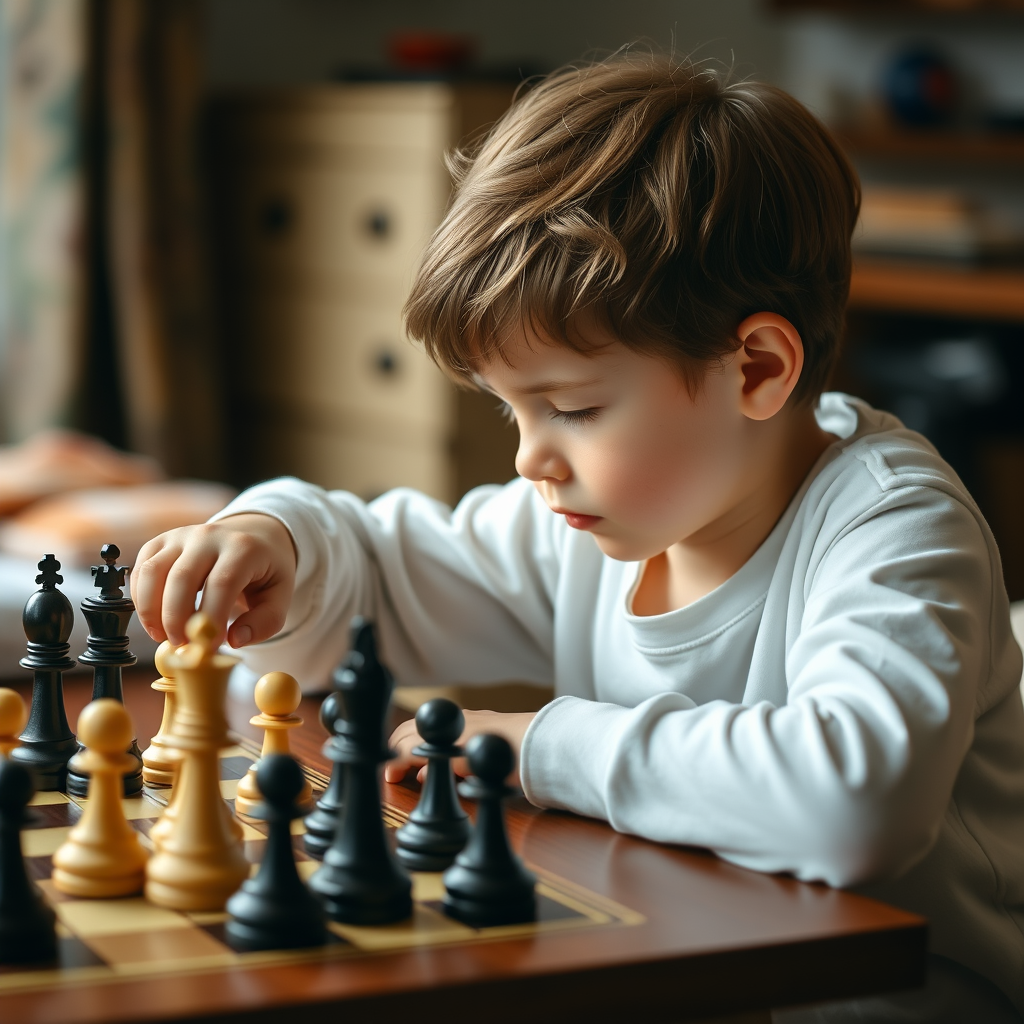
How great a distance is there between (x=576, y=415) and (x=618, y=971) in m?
0.47

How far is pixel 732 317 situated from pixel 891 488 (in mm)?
166

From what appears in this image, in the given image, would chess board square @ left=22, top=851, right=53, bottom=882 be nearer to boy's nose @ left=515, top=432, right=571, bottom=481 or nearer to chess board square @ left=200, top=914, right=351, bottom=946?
chess board square @ left=200, top=914, right=351, bottom=946

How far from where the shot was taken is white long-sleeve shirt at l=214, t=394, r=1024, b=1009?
820 millimetres

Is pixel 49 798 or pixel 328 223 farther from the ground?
pixel 328 223

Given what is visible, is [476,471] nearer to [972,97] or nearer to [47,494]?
[47,494]

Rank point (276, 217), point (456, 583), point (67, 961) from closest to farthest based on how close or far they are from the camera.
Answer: point (67, 961)
point (456, 583)
point (276, 217)

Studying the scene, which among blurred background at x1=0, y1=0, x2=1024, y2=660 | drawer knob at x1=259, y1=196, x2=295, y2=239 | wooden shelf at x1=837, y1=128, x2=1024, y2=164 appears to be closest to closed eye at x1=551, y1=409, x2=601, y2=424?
blurred background at x1=0, y1=0, x2=1024, y2=660

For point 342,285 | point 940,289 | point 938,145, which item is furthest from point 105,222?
point 938,145

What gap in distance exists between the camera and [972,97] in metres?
3.69

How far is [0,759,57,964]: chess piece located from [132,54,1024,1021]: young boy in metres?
0.32

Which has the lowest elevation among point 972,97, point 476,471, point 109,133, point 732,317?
point 476,471

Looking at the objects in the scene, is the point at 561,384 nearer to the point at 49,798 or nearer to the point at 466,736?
the point at 466,736

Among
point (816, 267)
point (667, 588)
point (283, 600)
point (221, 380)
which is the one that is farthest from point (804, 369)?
point (221, 380)

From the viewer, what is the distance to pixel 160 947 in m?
0.67
